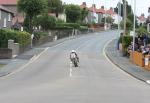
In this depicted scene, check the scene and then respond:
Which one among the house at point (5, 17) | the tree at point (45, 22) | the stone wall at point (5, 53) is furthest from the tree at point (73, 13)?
the stone wall at point (5, 53)

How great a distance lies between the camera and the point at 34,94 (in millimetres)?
23531

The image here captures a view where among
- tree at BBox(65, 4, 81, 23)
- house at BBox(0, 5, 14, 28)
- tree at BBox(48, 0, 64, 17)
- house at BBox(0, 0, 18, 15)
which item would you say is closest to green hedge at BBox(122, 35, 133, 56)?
house at BBox(0, 5, 14, 28)

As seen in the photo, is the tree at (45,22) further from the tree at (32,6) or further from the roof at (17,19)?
the tree at (32,6)

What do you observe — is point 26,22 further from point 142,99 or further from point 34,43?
point 142,99

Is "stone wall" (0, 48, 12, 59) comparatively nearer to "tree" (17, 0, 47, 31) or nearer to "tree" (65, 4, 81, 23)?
"tree" (17, 0, 47, 31)

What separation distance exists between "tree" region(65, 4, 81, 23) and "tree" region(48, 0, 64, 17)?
1.93 m

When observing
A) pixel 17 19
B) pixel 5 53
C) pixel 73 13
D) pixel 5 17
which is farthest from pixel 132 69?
pixel 73 13

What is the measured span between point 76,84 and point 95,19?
16651cm

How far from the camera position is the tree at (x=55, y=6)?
133 metres

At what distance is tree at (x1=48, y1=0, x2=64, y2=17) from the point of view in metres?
133

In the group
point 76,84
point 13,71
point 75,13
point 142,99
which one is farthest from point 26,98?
point 75,13

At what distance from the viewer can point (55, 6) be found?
137 meters

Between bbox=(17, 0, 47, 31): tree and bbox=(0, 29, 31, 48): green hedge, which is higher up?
bbox=(17, 0, 47, 31): tree

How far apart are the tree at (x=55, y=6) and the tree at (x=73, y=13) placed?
1925 mm
